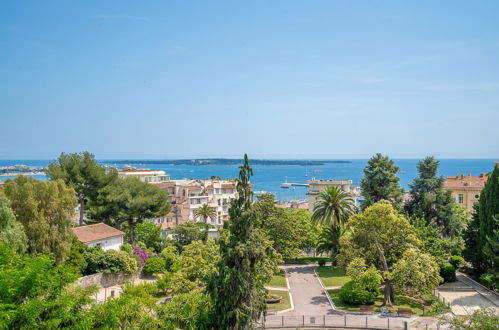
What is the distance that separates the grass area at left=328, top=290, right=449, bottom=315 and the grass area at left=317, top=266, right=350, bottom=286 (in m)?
4.67

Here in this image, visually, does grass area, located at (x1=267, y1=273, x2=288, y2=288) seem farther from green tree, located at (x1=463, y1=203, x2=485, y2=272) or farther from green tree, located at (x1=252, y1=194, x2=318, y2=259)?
green tree, located at (x1=463, y1=203, x2=485, y2=272)

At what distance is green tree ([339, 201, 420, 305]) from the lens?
35562 millimetres

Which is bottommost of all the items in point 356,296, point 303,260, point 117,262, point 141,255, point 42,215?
point 303,260

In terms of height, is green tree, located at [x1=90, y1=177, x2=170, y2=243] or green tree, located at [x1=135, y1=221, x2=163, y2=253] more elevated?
green tree, located at [x1=90, y1=177, x2=170, y2=243]

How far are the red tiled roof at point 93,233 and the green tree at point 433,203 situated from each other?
1352 inches

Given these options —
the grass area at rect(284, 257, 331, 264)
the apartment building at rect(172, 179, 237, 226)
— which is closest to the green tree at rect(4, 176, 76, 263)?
the grass area at rect(284, 257, 331, 264)

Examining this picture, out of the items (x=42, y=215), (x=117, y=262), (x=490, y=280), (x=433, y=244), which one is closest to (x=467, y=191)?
(x=490, y=280)

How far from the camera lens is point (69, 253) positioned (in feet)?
127

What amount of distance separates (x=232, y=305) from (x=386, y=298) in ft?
51.0

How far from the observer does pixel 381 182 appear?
53.0m

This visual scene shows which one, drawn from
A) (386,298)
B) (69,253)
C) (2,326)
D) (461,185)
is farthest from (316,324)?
(461,185)

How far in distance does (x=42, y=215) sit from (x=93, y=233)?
31.3ft

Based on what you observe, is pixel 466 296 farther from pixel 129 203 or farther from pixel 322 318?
pixel 129 203

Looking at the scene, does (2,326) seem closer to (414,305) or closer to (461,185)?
(414,305)
